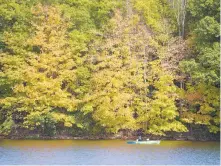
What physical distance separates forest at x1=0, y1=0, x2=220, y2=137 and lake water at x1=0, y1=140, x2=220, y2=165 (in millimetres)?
2596

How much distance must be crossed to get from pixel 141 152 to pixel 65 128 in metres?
11.1

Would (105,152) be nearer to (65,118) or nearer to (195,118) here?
(65,118)

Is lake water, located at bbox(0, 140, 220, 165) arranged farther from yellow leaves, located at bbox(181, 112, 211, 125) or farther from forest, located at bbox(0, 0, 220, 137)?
forest, located at bbox(0, 0, 220, 137)

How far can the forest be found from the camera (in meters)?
43.9

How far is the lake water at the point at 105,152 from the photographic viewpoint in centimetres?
3197

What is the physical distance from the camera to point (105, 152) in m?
35.7

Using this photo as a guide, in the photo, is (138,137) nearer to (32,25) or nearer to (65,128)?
(65,128)

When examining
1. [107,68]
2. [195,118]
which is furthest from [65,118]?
[195,118]

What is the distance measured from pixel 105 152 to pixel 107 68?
1102 cm

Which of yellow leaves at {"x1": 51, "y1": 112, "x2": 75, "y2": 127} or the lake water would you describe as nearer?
the lake water

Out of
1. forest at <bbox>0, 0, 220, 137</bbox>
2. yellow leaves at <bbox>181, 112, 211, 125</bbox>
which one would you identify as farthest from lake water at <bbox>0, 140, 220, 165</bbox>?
forest at <bbox>0, 0, 220, 137</bbox>

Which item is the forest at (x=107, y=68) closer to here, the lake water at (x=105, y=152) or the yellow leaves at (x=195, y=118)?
the yellow leaves at (x=195, y=118)

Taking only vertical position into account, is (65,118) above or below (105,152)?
above

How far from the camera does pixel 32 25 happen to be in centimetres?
4647
